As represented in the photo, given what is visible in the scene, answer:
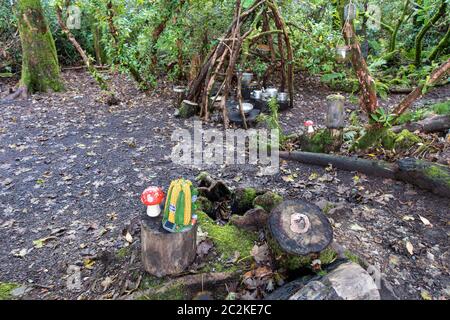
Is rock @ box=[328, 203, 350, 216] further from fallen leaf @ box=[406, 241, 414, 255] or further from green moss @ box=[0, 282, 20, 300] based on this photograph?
green moss @ box=[0, 282, 20, 300]

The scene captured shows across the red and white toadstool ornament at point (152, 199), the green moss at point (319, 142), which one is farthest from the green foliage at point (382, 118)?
the red and white toadstool ornament at point (152, 199)

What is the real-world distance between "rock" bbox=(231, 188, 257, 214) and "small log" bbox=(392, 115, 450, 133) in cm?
275

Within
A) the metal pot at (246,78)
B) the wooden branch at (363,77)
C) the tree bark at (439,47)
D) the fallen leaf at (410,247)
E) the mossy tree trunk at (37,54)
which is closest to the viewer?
the fallen leaf at (410,247)

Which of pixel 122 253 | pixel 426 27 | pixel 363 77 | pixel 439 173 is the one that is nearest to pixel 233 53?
pixel 363 77

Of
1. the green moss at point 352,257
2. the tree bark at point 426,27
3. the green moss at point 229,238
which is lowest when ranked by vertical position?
the green moss at point 229,238

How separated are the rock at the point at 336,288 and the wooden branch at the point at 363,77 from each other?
8.02ft

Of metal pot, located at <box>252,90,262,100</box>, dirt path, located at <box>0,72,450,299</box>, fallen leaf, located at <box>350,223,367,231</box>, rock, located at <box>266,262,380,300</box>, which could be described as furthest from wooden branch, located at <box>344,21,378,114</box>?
metal pot, located at <box>252,90,262,100</box>

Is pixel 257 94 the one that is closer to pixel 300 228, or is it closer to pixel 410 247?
pixel 410 247

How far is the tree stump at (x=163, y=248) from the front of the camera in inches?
87.5

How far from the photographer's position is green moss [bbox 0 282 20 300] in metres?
2.40

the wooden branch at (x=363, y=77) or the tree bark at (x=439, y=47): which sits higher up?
the tree bark at (x=439, y=47)

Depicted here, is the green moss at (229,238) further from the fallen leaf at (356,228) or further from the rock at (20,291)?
the rock at (20,291)

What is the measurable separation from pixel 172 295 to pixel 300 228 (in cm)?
96
